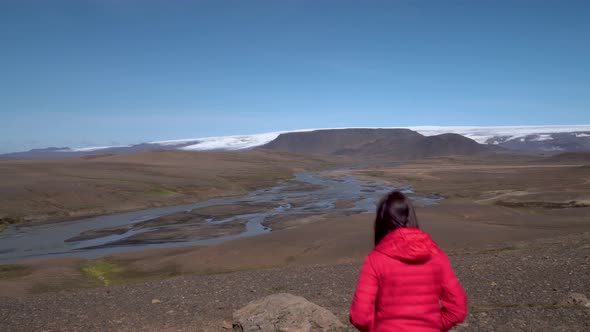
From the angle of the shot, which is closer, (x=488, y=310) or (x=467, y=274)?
(x=488, y=310)

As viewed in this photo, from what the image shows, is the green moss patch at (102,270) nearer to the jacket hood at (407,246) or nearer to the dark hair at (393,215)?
the dark hair at (393,215)

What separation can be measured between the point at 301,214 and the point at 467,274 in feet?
69.9

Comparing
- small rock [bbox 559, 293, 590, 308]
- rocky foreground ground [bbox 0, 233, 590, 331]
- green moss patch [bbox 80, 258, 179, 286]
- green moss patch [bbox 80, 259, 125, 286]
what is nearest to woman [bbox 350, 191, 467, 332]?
rocky foreground ground [bbox 0, 233, 590, 331]

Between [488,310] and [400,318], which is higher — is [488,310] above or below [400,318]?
below

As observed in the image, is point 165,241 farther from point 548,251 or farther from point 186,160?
point 186,160

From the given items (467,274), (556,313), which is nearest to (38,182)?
(467,274)

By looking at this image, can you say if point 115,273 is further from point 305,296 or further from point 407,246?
point 407,246

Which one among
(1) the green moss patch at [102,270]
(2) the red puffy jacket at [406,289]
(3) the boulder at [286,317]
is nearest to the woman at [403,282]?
(2) the red puffy jacket at [406,289]

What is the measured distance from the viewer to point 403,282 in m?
2.80

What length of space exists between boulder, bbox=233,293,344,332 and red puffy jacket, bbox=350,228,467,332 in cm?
431

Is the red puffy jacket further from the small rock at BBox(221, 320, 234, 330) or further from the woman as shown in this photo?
the small rock at BBox(221, 320, 234, 330)

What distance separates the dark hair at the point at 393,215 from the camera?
2850 mm

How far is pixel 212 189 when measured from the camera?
4800 cm

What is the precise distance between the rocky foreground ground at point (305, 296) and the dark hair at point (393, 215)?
495 cm
